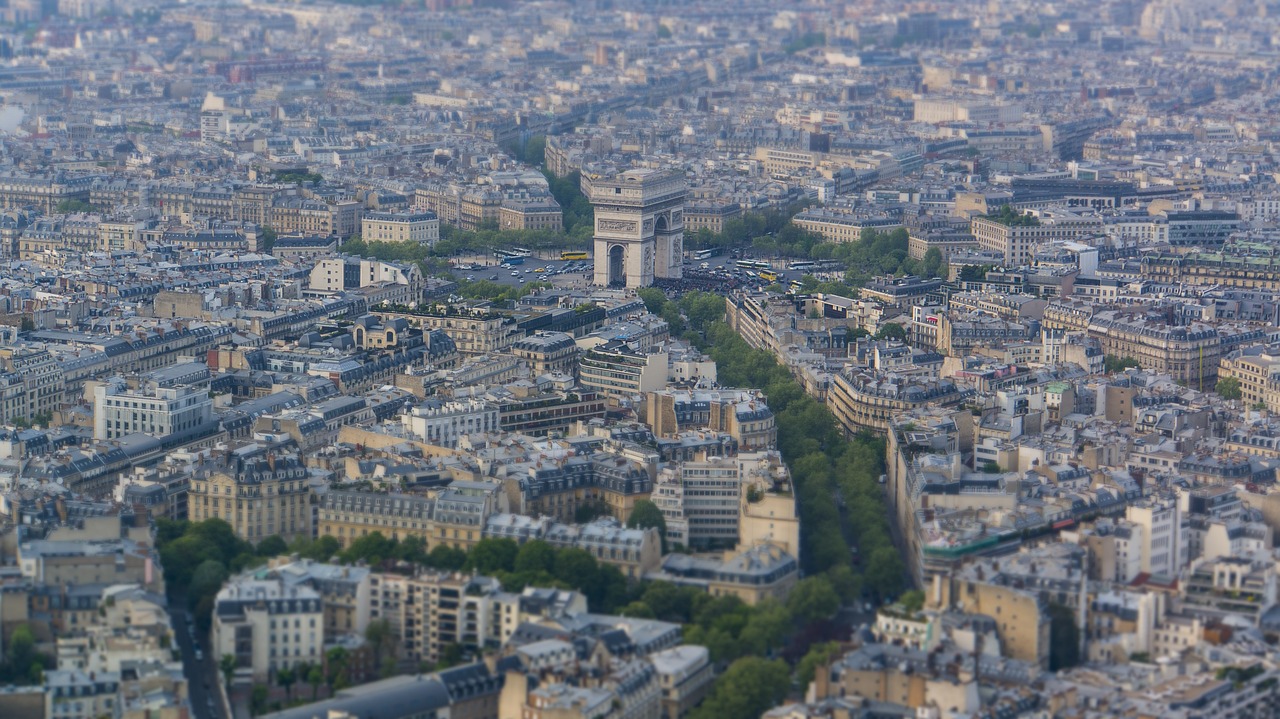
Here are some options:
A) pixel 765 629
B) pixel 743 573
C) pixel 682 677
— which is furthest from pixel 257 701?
pixel 743 573

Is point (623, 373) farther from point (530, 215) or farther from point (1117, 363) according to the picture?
point (530, 215)

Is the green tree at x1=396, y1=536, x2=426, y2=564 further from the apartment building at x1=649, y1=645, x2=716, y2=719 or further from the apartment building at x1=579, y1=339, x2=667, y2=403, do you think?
the apartment building at x1=579, y1=339, x2=667, y2=403

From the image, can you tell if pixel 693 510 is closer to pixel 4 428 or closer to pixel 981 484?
pixel 981 484

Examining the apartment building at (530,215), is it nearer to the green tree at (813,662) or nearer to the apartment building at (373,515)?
the apartment building at (373,515)

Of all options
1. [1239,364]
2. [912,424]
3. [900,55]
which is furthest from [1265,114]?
[912,424]

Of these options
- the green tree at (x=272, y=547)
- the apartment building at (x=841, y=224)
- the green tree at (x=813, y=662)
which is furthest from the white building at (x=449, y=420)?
the apartment building at (x=841, y=224)

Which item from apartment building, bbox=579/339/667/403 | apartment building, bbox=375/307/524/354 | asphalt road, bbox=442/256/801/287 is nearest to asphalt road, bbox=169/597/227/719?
apartment building, bbox=579/339/667/403
